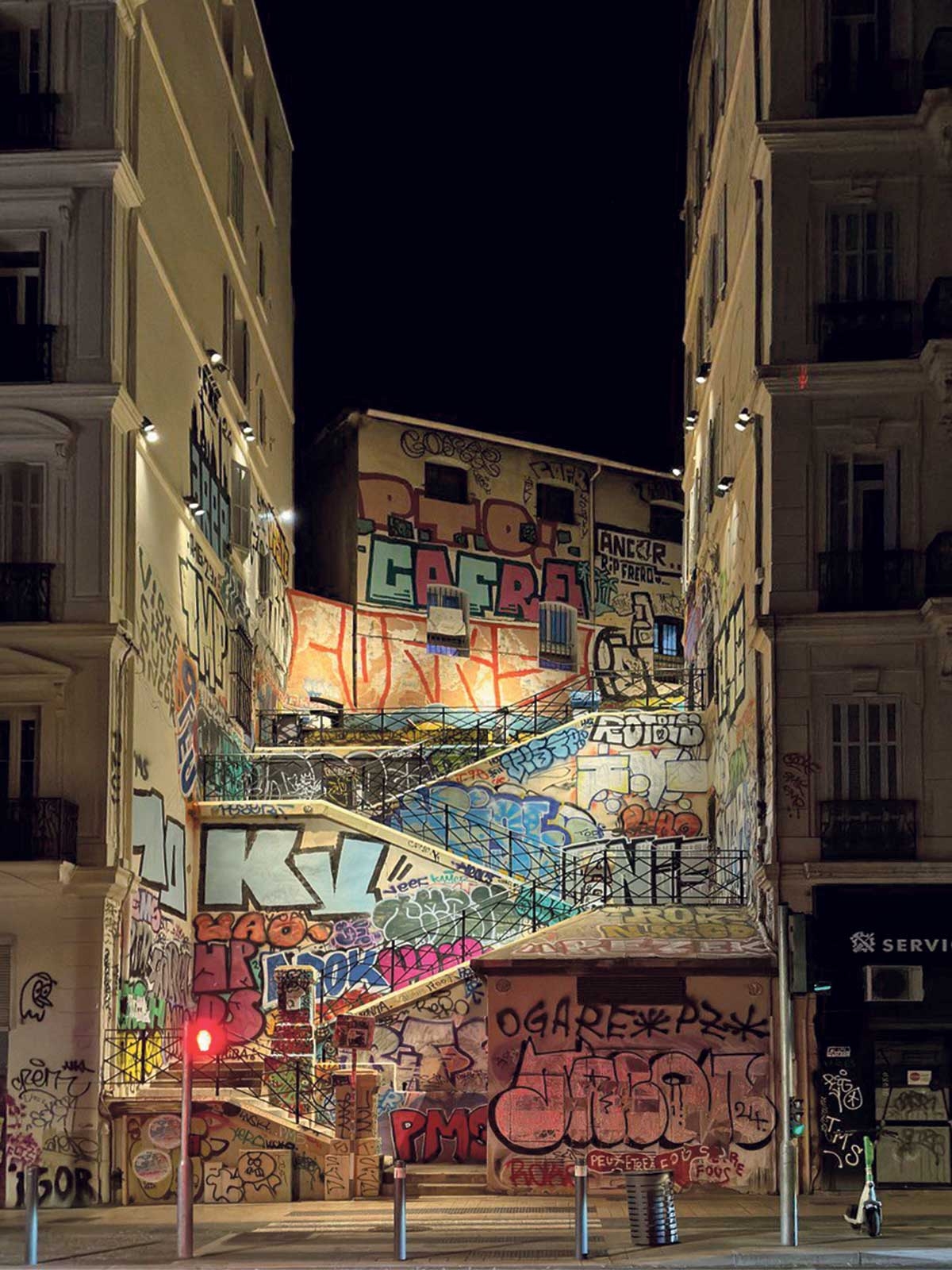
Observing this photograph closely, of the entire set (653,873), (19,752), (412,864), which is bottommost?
(653,873)

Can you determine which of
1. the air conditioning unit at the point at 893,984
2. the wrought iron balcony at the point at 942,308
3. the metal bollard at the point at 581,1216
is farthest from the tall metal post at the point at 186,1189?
the wrought iron balcony at the point at 942,308

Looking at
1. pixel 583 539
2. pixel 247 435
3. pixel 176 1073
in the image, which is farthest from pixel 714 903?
pixel 583 539

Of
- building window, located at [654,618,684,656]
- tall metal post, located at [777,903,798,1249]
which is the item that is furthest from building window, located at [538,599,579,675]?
tall metal post, located at [777,903,798,1249]

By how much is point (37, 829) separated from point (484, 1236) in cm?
1012

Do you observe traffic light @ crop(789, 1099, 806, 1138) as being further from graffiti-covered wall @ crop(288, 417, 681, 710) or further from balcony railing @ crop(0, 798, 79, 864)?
graffiti-covered wall @ crop(288, 417, 681, 710)

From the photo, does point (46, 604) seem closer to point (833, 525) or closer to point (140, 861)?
point (140, 861)

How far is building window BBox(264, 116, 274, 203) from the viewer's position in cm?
5134

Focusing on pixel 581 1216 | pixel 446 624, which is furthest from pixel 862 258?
pixel 446 624

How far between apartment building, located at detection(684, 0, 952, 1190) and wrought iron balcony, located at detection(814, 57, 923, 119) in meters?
0.04

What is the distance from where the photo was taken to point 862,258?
1289 inches

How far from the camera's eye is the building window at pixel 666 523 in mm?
58281

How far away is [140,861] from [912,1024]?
12.4 metres

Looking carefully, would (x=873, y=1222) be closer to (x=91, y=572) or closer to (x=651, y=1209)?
(x=651, y=1209)

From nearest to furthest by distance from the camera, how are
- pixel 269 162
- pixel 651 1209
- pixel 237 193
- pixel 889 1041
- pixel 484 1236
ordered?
1. pixel 651 1209
2. pixel 484 1236
3. pixel 889 1041
4. pixel 237 193
5. pixel 269 162
